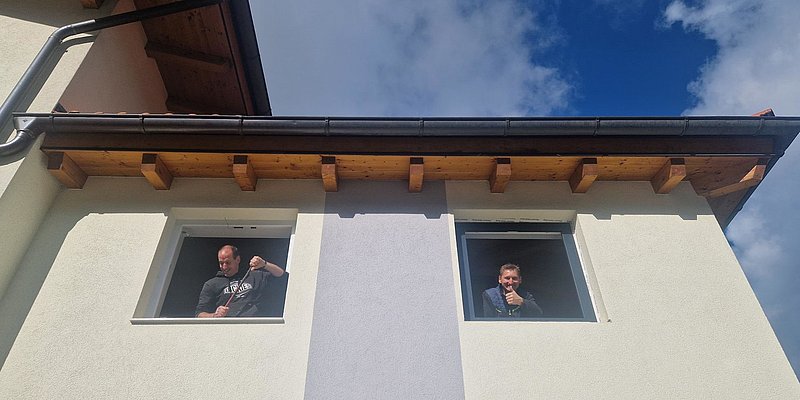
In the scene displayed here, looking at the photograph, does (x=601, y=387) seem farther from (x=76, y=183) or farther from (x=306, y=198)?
(x=76, y=183)

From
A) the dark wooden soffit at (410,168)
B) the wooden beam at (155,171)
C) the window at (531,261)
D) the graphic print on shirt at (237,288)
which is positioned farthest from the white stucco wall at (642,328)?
the wooden beam at (155,171)

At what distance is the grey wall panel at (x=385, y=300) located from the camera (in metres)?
4.02

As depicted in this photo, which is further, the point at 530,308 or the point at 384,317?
the point at 530,308

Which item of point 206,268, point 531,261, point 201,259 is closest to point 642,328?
point 531,261

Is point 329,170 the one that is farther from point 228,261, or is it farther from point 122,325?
point 122,325

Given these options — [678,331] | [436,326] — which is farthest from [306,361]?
[678,331]

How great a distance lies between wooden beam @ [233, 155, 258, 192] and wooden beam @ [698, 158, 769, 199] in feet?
14.5

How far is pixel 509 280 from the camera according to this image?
16.4 ft

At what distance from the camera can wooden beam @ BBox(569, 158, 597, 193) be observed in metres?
5.10

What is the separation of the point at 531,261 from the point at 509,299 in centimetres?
87

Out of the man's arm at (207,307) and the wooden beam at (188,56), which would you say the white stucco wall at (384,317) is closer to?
the man's arm at (207,307)

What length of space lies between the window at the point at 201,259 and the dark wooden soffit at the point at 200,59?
3105 mm

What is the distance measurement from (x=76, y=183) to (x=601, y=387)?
494 cm

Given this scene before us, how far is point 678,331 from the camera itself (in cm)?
432
